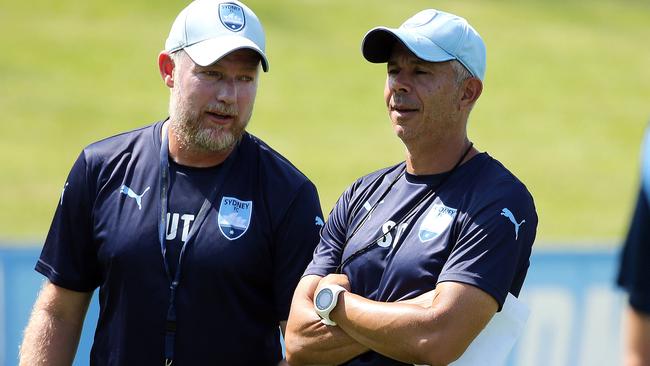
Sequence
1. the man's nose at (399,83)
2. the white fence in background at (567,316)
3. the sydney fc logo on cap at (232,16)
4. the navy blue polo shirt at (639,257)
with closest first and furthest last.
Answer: the navy blue polo shirt at (639,257) → the man's nose at (399,83) → the sydney fc logo on cap at (232,16) → the white fence in background at (567,316)

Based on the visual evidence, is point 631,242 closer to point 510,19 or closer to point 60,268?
point 60,268

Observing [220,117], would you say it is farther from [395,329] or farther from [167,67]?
[395,329]

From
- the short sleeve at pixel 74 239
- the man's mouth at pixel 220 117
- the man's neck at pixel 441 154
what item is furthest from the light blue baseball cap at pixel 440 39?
the short sleeve at pixel 74 239

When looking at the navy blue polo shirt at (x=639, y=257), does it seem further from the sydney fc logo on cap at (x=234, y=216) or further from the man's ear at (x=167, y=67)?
the man's ear at (x=167, y=67)

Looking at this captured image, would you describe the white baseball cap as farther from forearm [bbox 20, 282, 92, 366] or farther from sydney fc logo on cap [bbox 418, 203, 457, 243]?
forearm [bbox 20, 282, 92, 366]

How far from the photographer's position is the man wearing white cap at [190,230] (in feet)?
15.9

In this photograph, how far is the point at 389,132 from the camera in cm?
2119

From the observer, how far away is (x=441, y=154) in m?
4.84

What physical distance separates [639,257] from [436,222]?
144 centimetres

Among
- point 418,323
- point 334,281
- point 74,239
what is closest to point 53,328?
point 74,239

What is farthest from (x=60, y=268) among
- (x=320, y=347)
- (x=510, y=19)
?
(x=510, y=19)

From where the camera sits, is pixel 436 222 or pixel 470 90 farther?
pixel 470 90

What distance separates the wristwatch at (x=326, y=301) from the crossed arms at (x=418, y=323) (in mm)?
21

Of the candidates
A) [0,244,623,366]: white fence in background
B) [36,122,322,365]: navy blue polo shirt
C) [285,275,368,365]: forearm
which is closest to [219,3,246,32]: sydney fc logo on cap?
[36,122,322,365]: navy blue polo shirt
